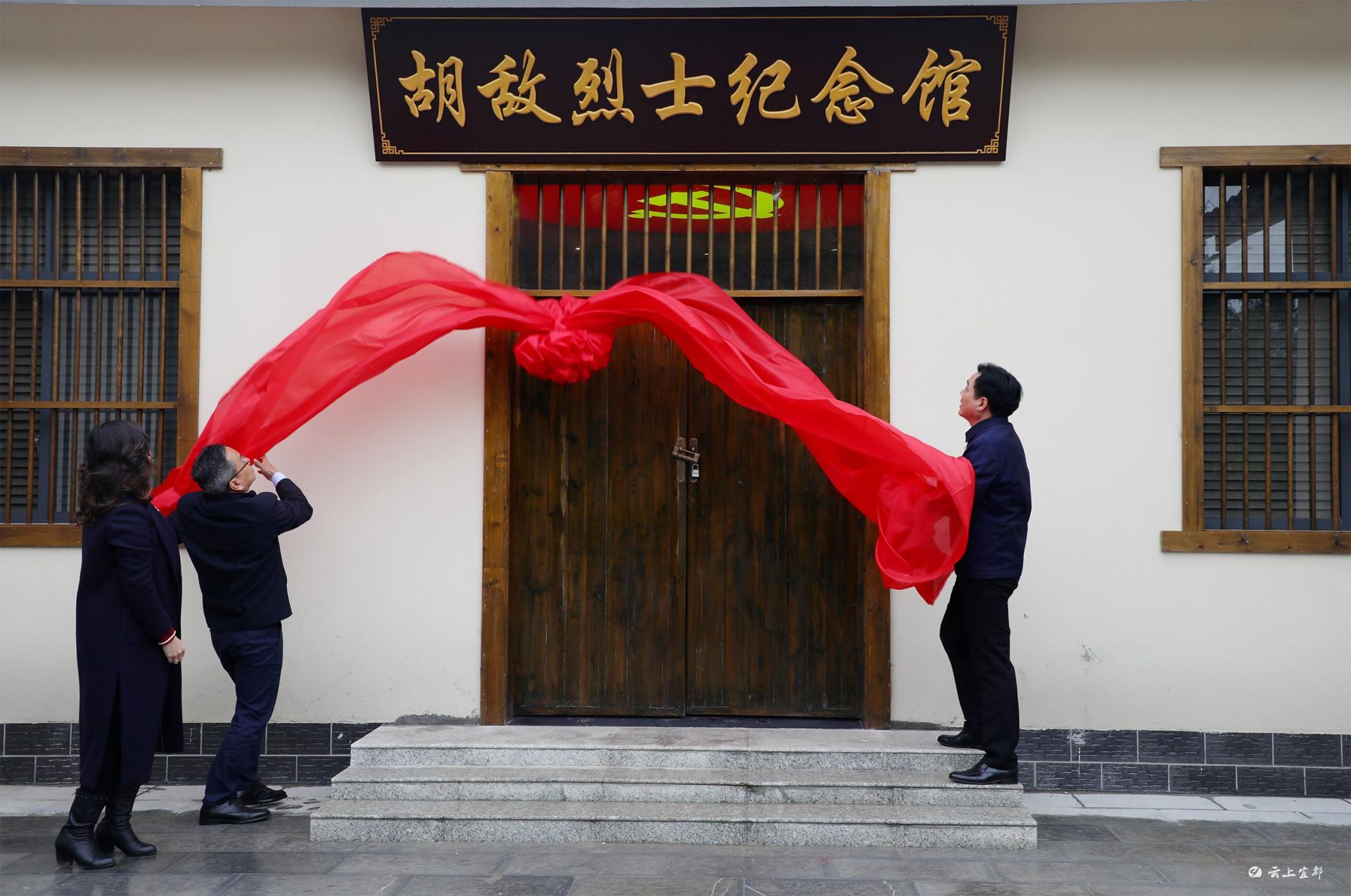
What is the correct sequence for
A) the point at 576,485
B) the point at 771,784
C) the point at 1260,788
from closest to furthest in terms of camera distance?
the point at 771,784 < the point at 1260,788 < the point at 576,485

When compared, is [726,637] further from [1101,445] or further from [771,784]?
[1101,445]

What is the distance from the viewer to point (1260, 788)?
552cm

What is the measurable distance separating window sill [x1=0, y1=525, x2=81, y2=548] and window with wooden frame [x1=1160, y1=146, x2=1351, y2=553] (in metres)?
5.98

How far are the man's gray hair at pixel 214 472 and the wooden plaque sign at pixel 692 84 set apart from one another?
6.18ft

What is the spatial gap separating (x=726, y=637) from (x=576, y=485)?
1152mm

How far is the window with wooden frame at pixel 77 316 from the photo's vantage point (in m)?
5.89

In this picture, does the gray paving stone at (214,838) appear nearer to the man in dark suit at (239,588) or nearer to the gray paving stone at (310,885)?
the man in dark suit at (239,588)

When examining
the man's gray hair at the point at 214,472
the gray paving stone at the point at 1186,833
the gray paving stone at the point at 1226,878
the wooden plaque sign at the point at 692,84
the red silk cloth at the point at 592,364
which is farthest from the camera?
Result: the wooden plaque sign at the point at 692,84

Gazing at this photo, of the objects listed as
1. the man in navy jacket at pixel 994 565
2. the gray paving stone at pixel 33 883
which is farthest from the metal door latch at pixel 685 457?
the gray paving stone at pixel 33 883

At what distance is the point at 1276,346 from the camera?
5734mm

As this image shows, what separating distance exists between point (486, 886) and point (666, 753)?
1162mm

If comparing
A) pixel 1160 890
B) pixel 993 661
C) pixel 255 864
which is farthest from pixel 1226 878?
pixel 255 864

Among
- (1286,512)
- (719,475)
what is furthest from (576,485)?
(1286,512)

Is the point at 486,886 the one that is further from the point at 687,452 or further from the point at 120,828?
the point at 687,452
